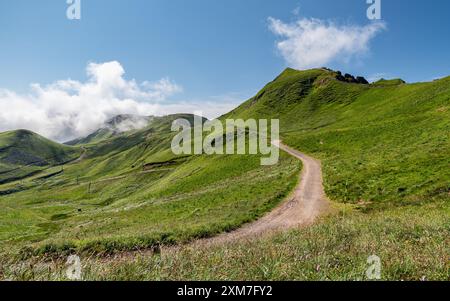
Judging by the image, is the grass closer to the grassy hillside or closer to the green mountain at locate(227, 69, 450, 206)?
the grassy hillside

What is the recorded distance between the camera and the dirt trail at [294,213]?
66.4 feet

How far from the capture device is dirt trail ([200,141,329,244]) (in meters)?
20.2

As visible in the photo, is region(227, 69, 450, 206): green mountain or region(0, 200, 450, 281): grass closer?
region(0, 200, 450, 281): grass

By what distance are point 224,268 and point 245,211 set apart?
20.3 metres

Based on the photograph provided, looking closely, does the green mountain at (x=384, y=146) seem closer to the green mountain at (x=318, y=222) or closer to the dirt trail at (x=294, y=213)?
the green mountain at (x=318, y=222)

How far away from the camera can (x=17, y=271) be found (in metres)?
6.17

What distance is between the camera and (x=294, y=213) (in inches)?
977

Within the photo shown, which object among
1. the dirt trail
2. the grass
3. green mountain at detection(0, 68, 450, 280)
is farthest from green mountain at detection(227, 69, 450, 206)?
the grass

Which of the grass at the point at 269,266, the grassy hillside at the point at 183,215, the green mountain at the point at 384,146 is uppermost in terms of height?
the green mountain at the point at 384,146

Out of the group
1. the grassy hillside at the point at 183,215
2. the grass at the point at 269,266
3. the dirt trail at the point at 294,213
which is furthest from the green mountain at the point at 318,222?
the dirt trail at the point at 294,213

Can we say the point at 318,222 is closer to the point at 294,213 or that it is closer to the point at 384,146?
the point at 294,213

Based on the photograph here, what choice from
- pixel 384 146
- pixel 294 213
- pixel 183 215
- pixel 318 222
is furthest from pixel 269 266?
pixel 384 146
